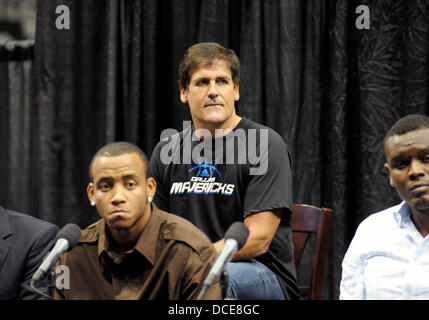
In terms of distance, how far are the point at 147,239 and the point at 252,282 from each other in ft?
1.88

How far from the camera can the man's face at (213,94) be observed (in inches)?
104

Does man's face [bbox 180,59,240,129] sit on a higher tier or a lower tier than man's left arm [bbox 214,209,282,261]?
higher

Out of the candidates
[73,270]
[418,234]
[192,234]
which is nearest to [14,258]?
[73,270]

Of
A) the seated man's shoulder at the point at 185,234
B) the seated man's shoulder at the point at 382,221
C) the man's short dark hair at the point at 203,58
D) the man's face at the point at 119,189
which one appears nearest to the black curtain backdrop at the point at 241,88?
the man's short dark hair at the point at 203,58

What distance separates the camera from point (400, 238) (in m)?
2.20

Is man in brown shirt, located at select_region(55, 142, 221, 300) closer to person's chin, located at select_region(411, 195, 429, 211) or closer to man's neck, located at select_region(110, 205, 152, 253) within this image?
man's neck, located at select_region(110, 205, 152, 253)

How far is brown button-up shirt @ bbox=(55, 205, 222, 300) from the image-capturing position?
1934 mm

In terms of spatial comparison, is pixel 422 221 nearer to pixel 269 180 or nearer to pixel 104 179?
pixel 269 180

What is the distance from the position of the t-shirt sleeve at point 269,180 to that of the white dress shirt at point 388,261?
37cm

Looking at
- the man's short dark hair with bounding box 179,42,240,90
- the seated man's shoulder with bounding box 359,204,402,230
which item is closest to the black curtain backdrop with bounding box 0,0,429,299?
the man's short dark hair with bounding box 179,42,240,90

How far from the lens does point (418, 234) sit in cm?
219

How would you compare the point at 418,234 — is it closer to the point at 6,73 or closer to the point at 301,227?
the point at 301,227

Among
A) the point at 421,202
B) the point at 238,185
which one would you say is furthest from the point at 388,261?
the point at 238,185

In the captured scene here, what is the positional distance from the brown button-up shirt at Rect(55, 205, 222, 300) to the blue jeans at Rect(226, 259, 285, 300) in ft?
1.21
